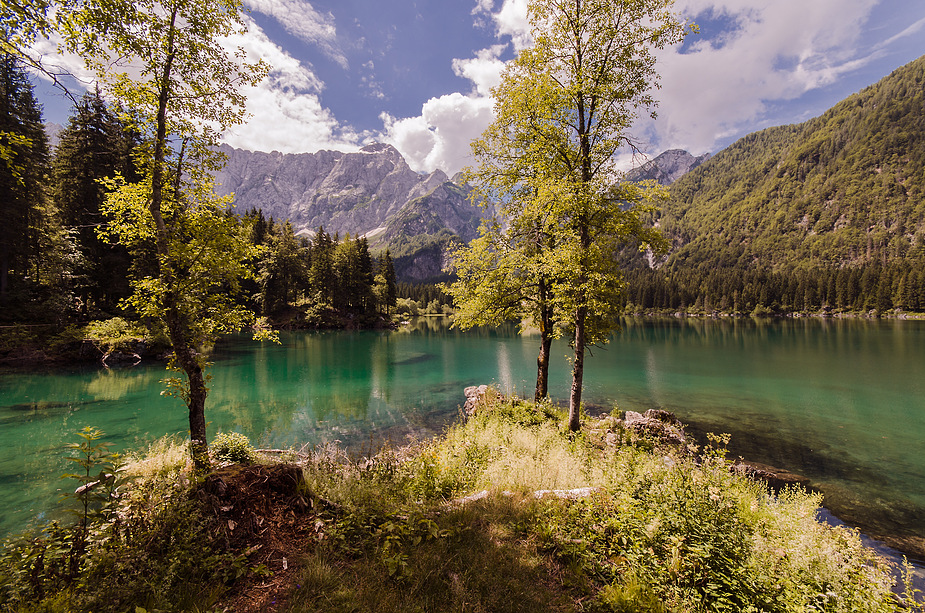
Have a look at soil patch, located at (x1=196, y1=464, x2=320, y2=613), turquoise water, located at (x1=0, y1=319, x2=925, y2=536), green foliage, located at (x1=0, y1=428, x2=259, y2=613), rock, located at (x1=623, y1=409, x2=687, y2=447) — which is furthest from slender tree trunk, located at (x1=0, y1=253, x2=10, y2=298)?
rock, located at (x1=623, y1=409, x2=687, y2=447)

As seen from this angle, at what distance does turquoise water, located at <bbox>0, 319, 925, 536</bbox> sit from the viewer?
13.0 metres

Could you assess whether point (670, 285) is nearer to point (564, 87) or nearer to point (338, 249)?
point (338, 249)

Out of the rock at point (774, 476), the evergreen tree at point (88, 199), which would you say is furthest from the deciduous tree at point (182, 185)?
the evergreen tree at point (88, 199)

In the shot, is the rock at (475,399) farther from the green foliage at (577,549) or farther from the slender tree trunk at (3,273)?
the slender tree trunk at (3,273)

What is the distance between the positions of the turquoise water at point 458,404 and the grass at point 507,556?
27.7 ft

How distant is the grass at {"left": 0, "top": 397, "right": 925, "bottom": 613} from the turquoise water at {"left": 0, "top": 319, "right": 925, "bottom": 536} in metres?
8.43

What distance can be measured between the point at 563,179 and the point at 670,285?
17313 cm

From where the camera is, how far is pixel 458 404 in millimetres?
22359

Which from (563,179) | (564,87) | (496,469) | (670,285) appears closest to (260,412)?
(496,469)

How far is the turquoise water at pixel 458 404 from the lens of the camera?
13.0 m

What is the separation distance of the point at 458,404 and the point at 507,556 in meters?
17.2

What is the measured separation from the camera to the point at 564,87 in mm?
10555

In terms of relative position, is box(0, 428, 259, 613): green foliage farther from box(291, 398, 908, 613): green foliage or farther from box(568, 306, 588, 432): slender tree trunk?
box(568, 306, 588, 432): slender tree trunk

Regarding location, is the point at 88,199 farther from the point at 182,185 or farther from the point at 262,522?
the point at 262,522
